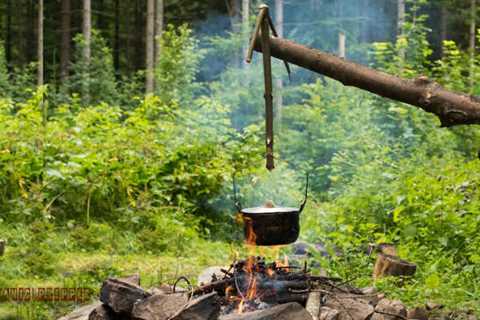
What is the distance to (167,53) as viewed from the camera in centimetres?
1570

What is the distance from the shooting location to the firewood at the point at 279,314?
3848 millimetres

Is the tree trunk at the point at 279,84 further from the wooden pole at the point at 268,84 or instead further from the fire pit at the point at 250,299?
the wooden pole at the point at 268,84

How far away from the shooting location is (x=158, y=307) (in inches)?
167

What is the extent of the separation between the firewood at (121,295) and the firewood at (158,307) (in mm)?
80

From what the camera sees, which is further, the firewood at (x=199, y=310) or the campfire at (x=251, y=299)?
the campfire at (x=251, y=299)

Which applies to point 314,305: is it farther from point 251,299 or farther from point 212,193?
point 212,193

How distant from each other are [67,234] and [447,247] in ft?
13.1

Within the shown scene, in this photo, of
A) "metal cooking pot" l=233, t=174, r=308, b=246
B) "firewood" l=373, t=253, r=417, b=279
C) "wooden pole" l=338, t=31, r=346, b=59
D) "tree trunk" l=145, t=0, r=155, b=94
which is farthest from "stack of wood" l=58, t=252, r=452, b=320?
"wooden pole" l=338, t=31, r=346, b=59

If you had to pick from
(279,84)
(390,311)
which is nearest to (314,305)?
(390,311)

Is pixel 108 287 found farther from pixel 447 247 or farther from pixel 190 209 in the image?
pixel 190 209

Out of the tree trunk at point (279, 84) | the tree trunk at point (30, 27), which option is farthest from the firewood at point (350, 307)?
the tree trunk at point (30, 27)

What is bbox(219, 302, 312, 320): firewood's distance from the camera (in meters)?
3.85

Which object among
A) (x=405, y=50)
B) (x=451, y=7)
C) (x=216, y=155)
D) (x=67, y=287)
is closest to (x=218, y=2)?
(x=451, y=7)

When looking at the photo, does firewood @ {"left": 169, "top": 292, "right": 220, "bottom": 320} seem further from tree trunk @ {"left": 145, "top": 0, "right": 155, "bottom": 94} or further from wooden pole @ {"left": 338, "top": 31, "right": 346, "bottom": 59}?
wooden pole @ {"left": 338, "top": 31, "right": 346, "bottom": 59}
